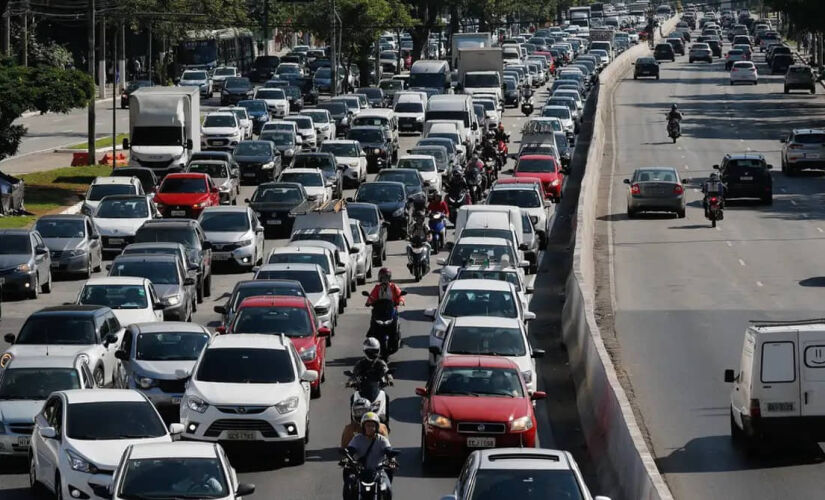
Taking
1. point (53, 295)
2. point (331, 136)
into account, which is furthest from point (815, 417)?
point (331, 136)

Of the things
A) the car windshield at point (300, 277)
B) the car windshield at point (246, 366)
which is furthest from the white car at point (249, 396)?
the car windshield at point (300, 277)

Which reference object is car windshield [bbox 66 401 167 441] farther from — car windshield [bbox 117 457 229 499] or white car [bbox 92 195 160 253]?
white car [bbox 92 195 160 253]

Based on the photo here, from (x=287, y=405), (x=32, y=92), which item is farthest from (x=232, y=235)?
(x=287, y=405)

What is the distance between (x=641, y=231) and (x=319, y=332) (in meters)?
26.4

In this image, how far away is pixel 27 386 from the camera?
22.8m

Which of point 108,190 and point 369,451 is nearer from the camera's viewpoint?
point 369,451

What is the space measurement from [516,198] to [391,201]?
3919 millimetres

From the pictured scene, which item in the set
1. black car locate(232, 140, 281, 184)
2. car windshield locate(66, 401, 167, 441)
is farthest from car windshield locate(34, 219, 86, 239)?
car windshield locate(66, 401, 167, 441)

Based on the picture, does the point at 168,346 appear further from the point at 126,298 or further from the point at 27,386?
the point at 126,298

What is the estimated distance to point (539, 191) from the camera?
47438 mm

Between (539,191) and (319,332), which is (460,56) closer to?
(539,191)

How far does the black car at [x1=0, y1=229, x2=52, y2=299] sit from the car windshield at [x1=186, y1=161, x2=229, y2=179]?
1499 cm

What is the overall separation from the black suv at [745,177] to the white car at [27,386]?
37366 millimetres

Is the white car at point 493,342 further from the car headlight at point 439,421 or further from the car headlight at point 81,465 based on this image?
the car headlight at point 81,465
